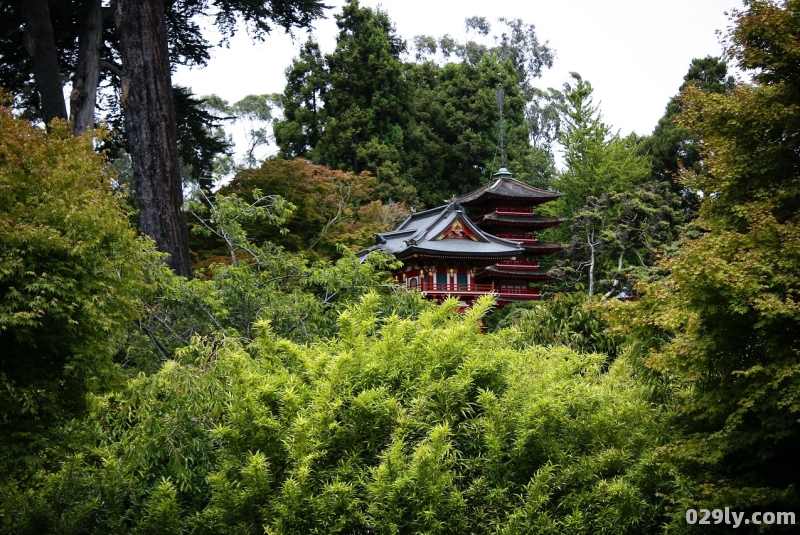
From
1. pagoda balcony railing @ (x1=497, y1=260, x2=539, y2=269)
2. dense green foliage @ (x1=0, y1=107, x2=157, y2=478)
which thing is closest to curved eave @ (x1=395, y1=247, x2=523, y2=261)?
pagoda balcony railing @ (x1=497, y1=260, x2=539, y2=269)

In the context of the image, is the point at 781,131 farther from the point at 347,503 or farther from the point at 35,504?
the point at 35,504

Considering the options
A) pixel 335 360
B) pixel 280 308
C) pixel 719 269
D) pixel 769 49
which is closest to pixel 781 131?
pixel 769 49

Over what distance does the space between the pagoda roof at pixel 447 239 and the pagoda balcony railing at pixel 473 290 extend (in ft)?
4.04

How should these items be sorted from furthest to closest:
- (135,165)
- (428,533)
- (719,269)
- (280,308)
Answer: (135,165)
(280,308)
(719,269)
(428,533)

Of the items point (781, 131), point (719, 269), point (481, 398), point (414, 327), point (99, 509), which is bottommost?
point (99, 509)

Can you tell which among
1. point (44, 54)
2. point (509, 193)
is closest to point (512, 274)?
point (509, 193)

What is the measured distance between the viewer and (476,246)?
73.5ft

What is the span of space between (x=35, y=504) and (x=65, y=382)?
649 millimetres

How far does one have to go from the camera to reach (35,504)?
12.5 feet

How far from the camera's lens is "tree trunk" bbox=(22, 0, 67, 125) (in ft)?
35.3

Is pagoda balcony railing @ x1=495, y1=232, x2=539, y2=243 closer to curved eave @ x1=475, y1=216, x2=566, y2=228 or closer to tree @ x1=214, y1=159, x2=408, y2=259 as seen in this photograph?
curved eave @ x1=475, y1=216, x2=566, y2=228

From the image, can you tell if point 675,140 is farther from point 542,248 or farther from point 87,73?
point 87,73

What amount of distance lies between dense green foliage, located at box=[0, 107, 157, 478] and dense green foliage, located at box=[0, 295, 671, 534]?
0.32m

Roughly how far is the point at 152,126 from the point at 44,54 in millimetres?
3965
